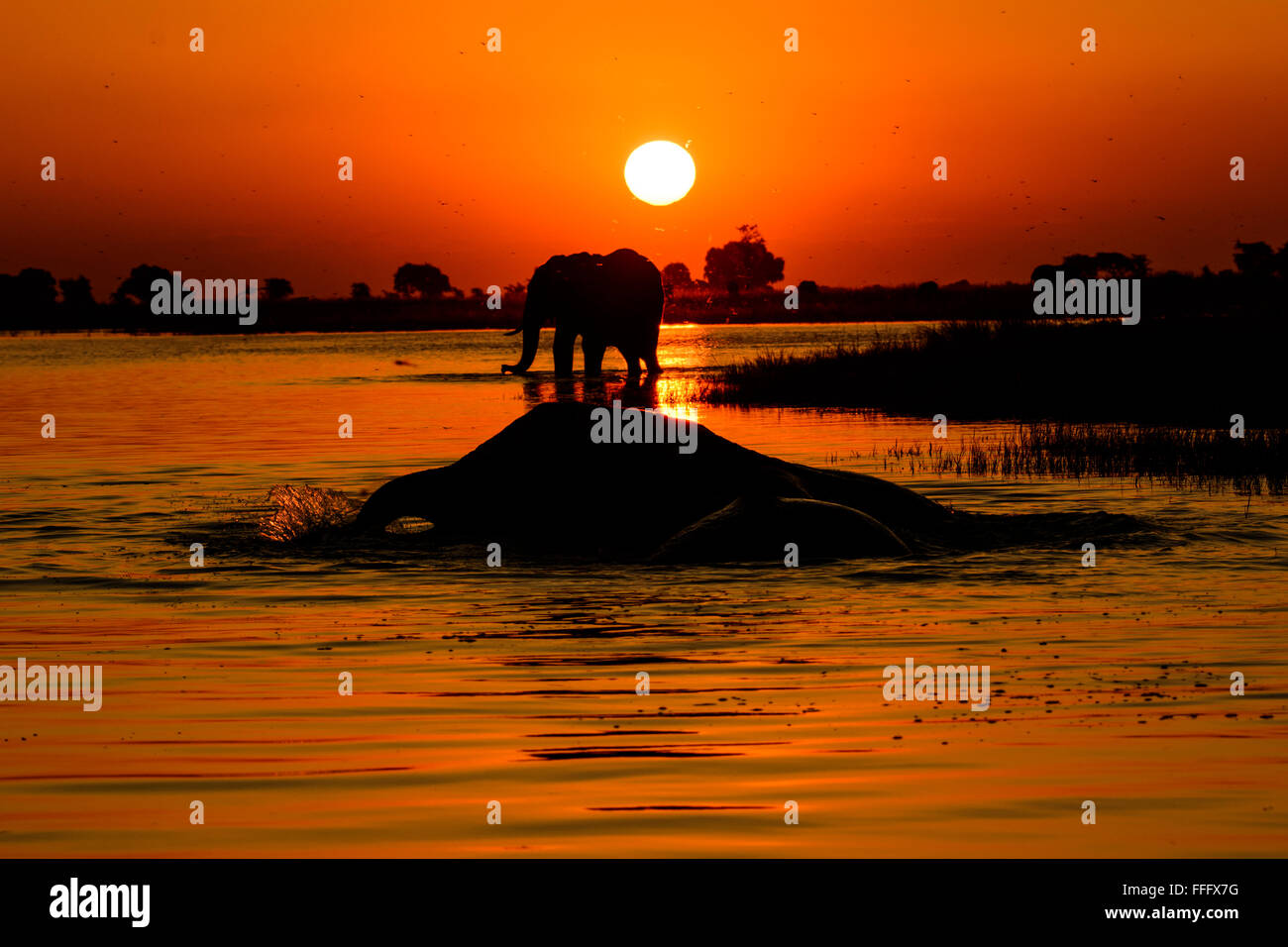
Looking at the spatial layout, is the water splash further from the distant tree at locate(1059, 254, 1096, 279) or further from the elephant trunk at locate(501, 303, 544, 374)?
the distant tree at locate(1059, 254, 1096, 279)

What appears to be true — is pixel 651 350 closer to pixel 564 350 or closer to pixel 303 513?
pixel 564 350

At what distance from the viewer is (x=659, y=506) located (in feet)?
36.5

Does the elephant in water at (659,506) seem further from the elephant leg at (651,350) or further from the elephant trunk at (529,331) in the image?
the elephant leg at (651,350)

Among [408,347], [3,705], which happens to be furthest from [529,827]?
[408,347]

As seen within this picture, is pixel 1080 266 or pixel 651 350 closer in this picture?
pixel 651 350

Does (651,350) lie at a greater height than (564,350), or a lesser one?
greater

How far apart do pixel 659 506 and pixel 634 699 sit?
14.0 feet

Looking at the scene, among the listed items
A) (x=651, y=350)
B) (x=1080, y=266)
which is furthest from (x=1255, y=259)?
(x=651, y=350)

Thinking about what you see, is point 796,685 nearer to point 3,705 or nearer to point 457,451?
point 3,705

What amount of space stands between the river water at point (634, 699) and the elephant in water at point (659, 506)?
276 millimetres

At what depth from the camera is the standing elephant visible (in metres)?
36.5

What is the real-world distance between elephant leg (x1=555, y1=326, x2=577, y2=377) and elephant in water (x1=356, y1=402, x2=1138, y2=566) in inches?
984

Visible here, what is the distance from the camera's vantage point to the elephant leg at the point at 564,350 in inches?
1444

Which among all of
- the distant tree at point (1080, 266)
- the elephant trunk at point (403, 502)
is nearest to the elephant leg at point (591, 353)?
the elephant trunk at point (403, 502)
